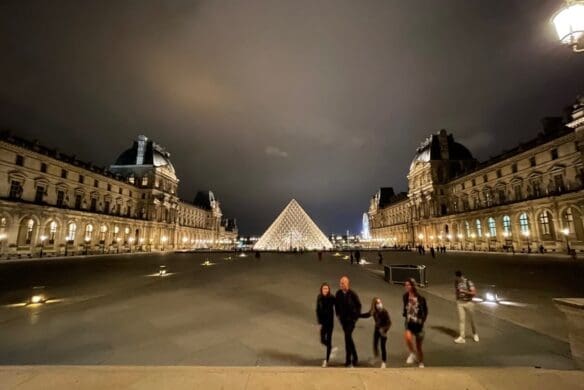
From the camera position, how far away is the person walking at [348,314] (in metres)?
3.82

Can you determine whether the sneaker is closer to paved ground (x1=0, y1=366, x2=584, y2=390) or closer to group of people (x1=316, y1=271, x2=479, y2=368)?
group of people (x1=316, y1=271, x2=479, y2=368)

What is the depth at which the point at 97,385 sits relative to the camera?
9.37 ft

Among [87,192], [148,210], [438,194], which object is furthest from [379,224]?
[87,192]

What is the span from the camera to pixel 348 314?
12.9ft

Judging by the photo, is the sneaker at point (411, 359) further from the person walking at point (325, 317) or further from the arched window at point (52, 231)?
the arched window at point (52, 231)

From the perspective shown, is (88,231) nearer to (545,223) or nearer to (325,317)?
(325,317)

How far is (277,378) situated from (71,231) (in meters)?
37.4

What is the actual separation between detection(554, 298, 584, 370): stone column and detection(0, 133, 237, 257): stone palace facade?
3392 centimetres

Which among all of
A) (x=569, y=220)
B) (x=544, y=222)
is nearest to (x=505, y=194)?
(x=544, y=222)

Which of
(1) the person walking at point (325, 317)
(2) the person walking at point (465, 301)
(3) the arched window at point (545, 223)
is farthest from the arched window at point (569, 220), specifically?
(1) the person walking at point (325, 317)

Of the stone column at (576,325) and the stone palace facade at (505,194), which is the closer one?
the stone column at (576,325)

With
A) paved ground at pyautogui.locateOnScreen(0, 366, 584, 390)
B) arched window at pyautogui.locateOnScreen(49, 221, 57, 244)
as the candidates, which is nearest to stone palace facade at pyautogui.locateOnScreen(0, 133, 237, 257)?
arched window at pyautogui.locateOnScreen(49, 221, 57, 244)

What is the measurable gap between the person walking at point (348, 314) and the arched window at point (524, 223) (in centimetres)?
3496

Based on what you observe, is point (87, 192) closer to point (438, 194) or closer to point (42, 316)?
point (42, 316)
